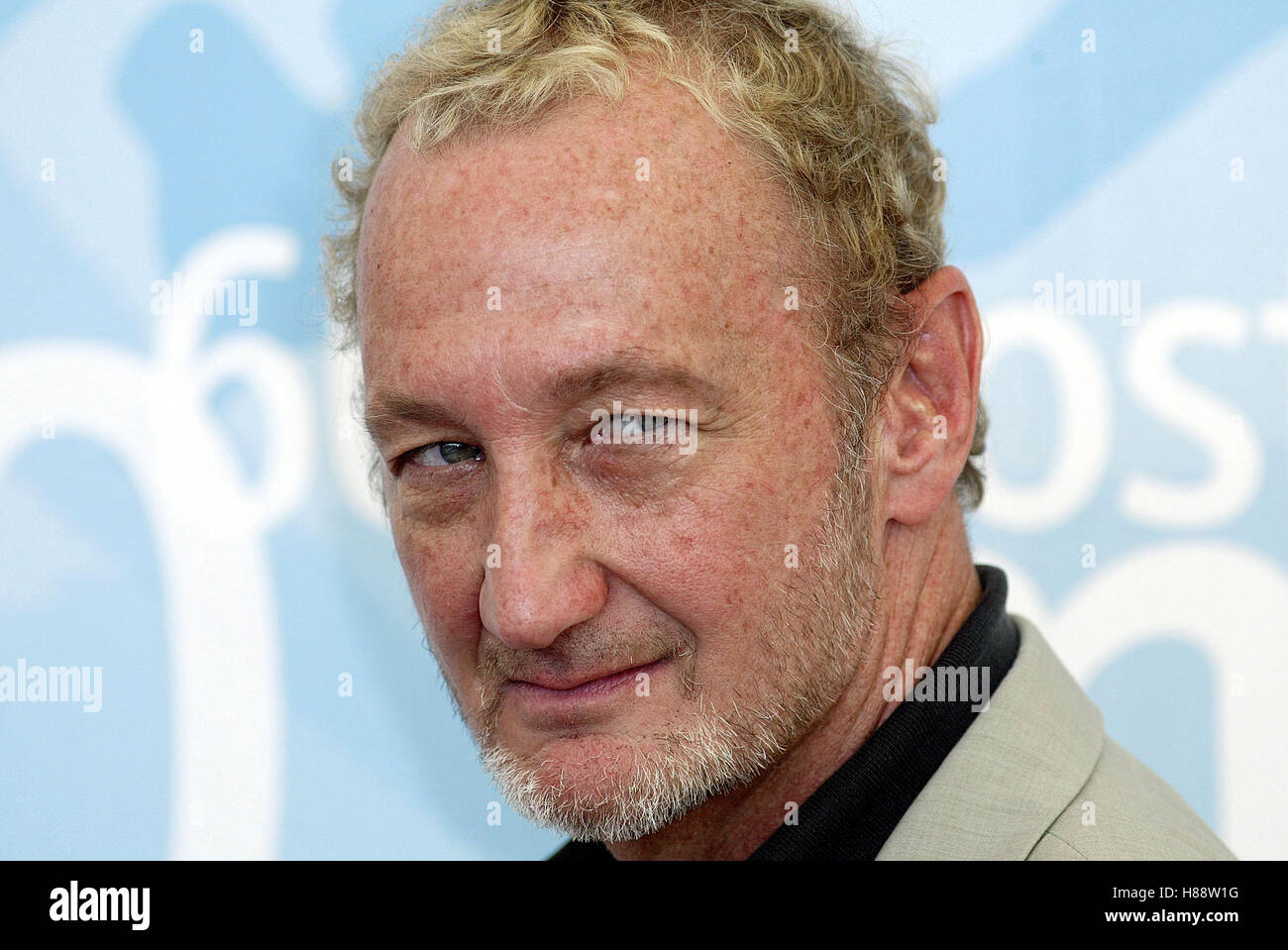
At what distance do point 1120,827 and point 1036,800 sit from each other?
8cm

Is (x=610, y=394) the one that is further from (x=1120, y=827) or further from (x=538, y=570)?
(x=1120, y=827)

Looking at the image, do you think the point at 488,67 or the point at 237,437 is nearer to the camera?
the point at 488,67

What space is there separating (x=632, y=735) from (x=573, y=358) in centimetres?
42

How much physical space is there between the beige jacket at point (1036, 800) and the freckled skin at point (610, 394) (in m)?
0.22

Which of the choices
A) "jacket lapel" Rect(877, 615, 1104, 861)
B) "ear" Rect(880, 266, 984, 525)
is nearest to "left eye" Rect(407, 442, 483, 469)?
"ear" Rect(880, 266, 984, 525)

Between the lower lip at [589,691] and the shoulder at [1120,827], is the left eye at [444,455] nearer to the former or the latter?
the lower lip at [589,691]

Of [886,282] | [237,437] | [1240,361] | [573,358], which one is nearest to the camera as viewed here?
[573,358]

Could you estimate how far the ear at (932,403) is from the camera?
60.3 inches

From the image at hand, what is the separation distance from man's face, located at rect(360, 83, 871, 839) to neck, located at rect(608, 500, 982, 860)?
6cm

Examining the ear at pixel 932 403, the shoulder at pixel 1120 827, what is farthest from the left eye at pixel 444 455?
the shoulder at pixel 1120 827

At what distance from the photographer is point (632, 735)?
1.39 meters

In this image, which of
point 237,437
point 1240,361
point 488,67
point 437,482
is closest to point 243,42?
point 237,437

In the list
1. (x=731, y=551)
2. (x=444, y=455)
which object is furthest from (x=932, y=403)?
(x=444, y=455)

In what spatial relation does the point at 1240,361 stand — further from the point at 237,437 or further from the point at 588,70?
the point at 237,437
